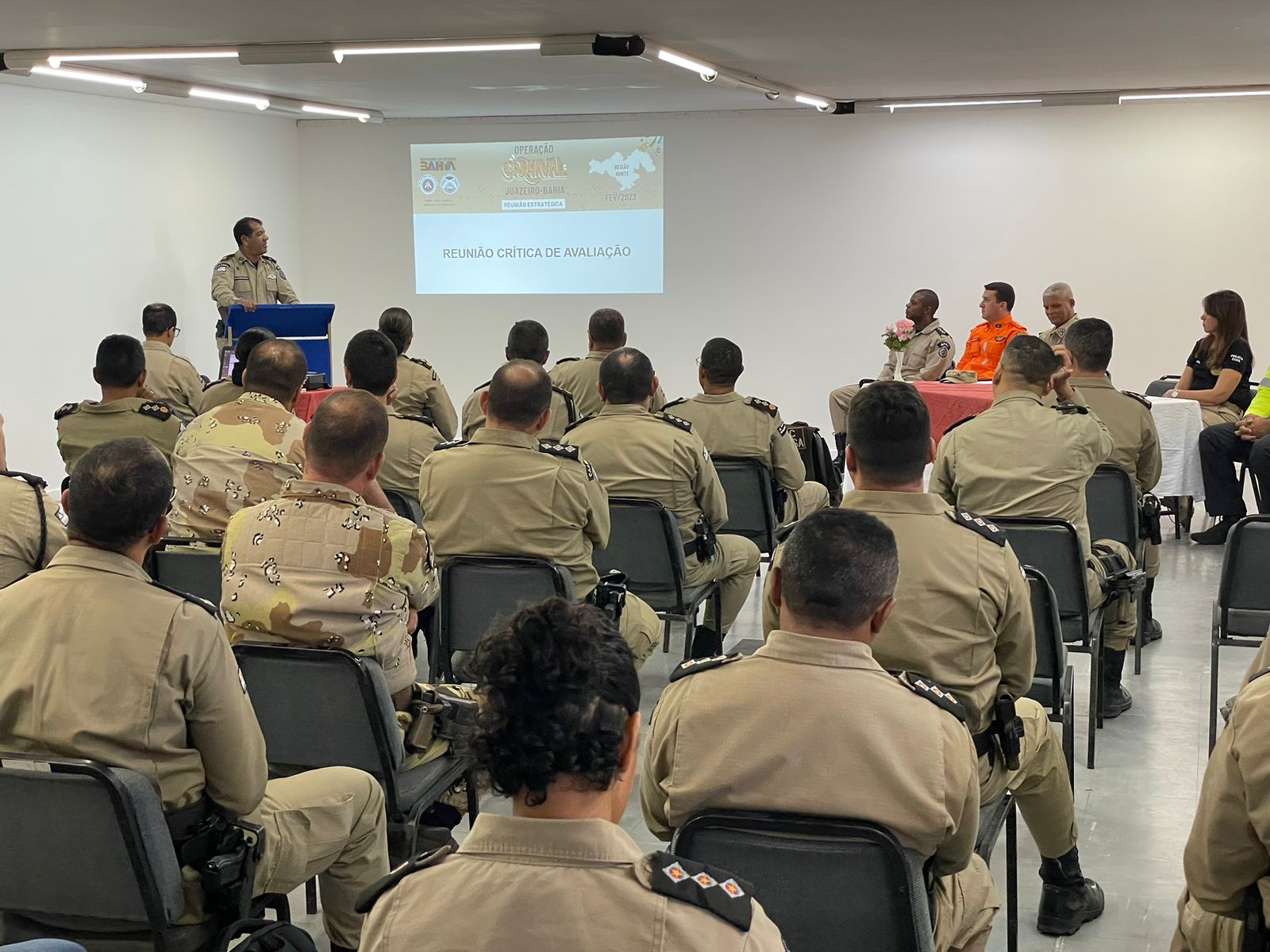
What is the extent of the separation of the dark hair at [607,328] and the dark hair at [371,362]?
1974 mm

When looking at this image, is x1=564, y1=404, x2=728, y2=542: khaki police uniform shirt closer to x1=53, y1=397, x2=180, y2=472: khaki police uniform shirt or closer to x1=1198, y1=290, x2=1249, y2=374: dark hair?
x1=53, y1=397, x2=180, y2=472: khaki police uniform shirt

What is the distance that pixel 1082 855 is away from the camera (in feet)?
11.4

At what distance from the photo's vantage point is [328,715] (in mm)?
2717

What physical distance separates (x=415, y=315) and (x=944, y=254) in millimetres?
5088

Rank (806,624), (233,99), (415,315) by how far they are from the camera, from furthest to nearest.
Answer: (415,315) < (233,99) < (806,624)

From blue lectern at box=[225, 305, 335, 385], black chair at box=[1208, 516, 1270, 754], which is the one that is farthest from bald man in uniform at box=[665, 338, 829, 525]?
blue lectern at box=[225, 305, 335, 385]

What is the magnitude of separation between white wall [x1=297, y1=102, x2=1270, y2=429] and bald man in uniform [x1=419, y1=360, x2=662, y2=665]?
756 centimetres

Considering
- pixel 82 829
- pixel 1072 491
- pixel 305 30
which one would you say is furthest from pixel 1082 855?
pixel 305 30

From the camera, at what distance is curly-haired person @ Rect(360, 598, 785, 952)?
131 centimetres

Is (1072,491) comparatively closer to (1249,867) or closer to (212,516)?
(1249,867)

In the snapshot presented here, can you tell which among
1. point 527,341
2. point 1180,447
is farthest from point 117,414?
point 1180,447

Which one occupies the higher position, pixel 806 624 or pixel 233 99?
pixel 233 99

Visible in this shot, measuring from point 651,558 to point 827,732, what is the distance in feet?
8.01

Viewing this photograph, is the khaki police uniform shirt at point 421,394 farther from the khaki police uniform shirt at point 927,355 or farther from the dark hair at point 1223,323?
the dark hair at point 1223,323
